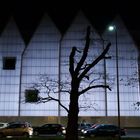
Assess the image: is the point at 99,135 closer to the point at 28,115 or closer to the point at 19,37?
the point at 28,115

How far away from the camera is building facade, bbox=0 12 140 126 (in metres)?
76.2

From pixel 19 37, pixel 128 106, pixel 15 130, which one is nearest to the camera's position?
pixel 15 130

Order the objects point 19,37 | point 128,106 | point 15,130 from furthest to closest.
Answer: point 19,37 < point 128,106 < point 15,130

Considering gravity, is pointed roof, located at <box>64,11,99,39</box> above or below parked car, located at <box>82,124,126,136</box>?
above

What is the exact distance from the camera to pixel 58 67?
79.2m

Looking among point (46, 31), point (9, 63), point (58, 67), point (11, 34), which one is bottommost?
point (58, 67)

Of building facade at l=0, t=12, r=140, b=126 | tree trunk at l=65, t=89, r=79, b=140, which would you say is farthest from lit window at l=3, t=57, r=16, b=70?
tree trunk at l=65, t=89, r=79, b=140

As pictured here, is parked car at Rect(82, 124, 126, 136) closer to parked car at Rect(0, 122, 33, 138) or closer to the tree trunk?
parked car at Rect(0, 122, 33, 138)

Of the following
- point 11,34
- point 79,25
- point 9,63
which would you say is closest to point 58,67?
point 9,63

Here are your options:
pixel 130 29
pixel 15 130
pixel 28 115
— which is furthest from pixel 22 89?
pixel 15 130

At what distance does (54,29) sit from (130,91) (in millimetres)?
21958

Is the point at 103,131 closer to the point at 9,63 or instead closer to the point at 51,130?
the point at 51,130

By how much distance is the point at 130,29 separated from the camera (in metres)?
82.8

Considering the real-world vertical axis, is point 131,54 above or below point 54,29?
below
